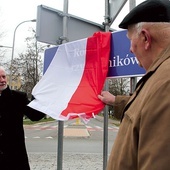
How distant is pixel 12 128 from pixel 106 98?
1.24 meters

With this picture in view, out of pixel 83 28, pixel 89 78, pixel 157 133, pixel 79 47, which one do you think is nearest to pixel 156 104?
pixel 157 133

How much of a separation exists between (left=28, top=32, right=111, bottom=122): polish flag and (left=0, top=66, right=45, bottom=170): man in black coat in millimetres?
191

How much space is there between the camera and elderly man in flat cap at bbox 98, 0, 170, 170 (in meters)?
0.97

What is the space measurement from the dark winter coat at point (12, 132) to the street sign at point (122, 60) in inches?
46.8

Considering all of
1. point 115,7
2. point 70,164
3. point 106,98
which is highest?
point 115,7

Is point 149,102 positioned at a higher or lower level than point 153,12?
lower

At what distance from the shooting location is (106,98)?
2.79 m

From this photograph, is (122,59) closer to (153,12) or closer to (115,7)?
(115,7)

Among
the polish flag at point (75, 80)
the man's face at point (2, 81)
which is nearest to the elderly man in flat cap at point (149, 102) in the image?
the polish flag at point (75, 80)

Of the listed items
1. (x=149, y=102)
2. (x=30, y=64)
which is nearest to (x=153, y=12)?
(x=149, y=102)

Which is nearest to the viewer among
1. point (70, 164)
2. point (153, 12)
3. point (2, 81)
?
point (153, 12)

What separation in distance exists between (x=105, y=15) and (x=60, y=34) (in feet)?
2.34

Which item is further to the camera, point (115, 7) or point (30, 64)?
point (30, 64)

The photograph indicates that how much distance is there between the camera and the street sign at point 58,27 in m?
3.50
